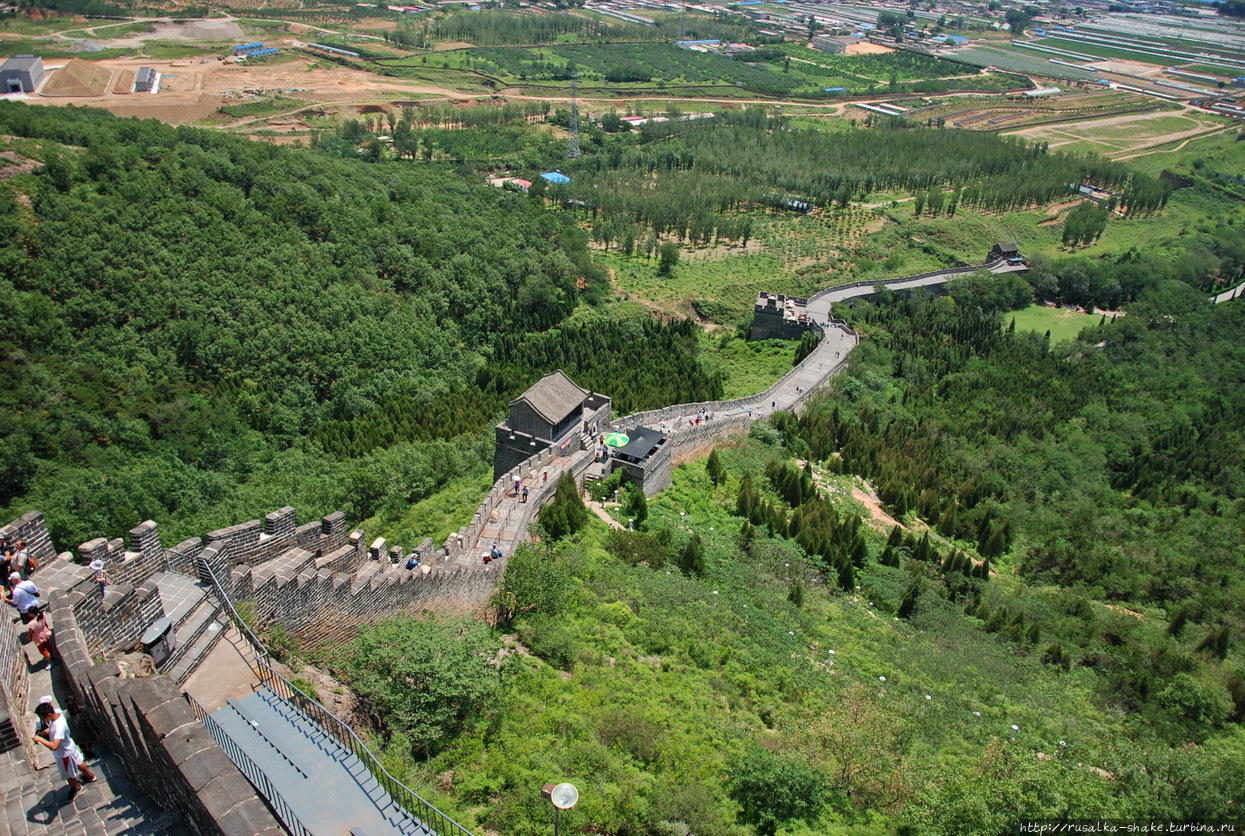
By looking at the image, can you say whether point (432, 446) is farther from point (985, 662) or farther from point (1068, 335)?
point (1068, 335)

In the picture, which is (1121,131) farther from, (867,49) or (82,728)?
(82,728)

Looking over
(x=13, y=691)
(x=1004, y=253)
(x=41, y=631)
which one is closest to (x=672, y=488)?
(x=41, y=631)

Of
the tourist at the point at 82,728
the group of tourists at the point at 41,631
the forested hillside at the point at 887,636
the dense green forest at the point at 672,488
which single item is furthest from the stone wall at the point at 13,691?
the forested hillside at the point at 887,636

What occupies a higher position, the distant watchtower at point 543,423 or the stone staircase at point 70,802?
the stone staircase at point 70,802

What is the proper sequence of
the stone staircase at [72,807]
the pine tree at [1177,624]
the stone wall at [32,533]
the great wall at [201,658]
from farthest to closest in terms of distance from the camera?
the pine tree at [1177,624], the stone wall at [32,533], the great wall at [201,658], the stone staircase at [72,807]

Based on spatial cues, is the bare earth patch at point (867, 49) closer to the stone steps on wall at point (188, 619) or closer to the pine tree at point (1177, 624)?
the pine tree at point (1177, 624)

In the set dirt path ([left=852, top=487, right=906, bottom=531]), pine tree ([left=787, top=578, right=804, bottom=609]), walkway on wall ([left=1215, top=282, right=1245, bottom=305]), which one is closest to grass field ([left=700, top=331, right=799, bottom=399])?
dirt path ([left=852, top=487, right=906, bottom=531])

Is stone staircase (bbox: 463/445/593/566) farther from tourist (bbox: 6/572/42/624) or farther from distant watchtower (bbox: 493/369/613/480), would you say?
tourist (bbox: 6/572/42/624)
